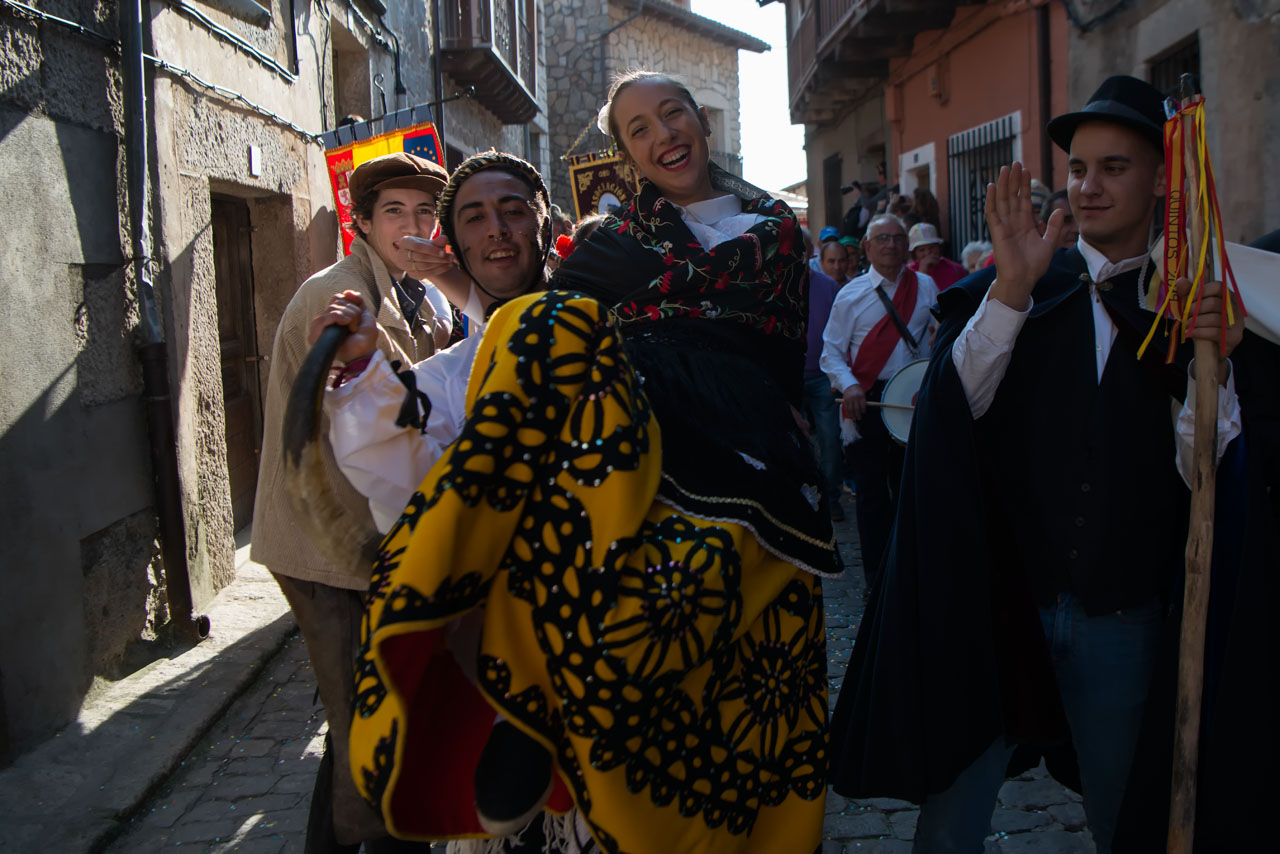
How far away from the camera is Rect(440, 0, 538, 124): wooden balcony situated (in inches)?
500

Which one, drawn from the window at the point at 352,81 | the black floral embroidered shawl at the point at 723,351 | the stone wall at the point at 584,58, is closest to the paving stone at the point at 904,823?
the black floral embroidered shawl at the point at 723,351

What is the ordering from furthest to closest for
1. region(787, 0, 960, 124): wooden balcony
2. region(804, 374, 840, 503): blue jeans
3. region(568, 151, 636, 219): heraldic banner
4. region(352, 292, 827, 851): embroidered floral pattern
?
region(787, 0, 960, 124): wooden balcony, region(568, 151, 636, 219): heraldic banner, region(804, 374, 840, 503): blue jeans, region(352, 292, 827, 851): embroidered floral pattern

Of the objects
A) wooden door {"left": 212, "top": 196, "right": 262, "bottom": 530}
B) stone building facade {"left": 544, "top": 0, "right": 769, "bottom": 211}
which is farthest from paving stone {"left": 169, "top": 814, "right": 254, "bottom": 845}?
stone building facade {"left": 544, "top": 0, "right": 769, "bottom": 211}

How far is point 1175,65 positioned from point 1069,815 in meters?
5.63

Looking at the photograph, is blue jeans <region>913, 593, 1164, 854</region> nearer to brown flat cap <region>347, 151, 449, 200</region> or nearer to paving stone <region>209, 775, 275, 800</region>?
brown flat cap <region>347, 151, 449, 200</region>

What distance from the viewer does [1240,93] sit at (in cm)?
588

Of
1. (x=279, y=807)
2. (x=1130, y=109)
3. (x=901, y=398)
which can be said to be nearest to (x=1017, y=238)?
(x=1130, y=109)

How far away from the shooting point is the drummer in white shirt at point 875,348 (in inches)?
212

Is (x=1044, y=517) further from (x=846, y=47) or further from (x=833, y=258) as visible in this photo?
(x=846, y=47)

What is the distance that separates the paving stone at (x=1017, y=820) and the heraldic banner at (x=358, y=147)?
16.9 ft

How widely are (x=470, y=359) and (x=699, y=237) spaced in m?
0.58

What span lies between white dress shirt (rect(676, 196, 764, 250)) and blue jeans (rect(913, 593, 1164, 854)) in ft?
3.53

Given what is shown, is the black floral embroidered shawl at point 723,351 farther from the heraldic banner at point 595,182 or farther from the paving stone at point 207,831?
the heraldic banner at point 595,182

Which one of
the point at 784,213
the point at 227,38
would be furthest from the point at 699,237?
the point at 227,38
